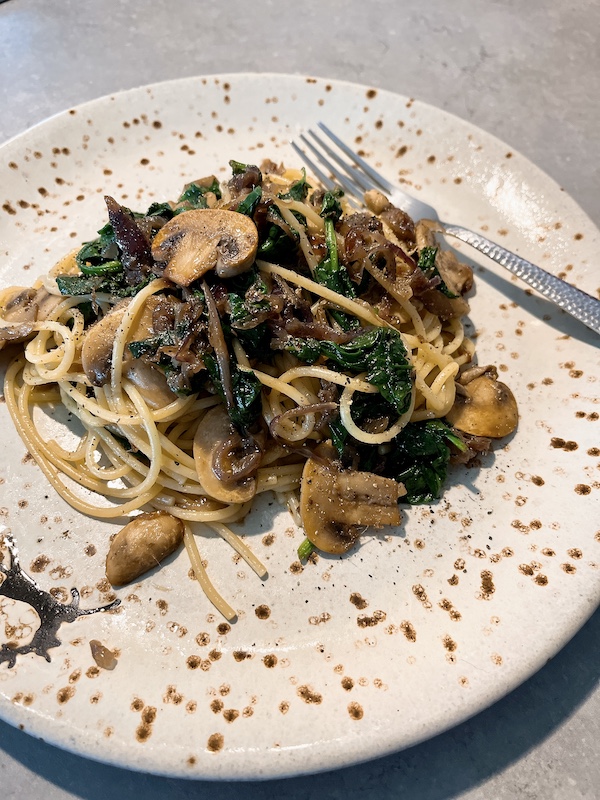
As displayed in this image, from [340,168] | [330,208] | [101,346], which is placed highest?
[340,168]

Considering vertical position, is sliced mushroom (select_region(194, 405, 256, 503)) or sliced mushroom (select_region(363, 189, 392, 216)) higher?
sliced mushroom (select_region(363, 189, 392, 216))

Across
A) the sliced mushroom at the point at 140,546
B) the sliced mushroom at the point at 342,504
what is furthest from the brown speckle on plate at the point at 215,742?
the sliced mushroom at the point at 342,504

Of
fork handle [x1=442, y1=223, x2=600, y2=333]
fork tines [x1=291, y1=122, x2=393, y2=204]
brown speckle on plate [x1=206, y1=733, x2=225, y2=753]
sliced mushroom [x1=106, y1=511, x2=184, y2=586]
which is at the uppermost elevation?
fork tines [x1=291, y1=122, x2=393, y2=204]

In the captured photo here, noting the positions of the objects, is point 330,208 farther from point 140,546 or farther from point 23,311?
point 140,546

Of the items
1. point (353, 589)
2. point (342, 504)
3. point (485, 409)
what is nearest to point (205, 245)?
point (342, 504)

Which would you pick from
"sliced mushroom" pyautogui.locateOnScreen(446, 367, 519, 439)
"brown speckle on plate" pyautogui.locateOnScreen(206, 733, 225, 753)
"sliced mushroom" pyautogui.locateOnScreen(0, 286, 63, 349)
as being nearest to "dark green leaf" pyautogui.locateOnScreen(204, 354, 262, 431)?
"sliced mushroom" pyautogui.locateOnScreen(446, 367, 519, 439)

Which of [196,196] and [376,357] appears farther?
[196,196]

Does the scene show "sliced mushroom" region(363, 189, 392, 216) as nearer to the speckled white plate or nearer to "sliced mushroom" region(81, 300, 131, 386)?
the speckled white plate
